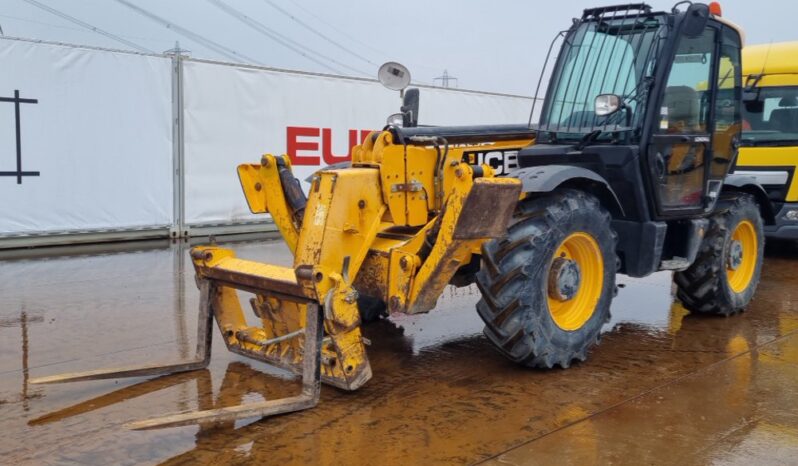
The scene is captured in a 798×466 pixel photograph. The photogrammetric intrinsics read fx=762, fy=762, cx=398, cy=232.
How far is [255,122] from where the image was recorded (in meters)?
11.8

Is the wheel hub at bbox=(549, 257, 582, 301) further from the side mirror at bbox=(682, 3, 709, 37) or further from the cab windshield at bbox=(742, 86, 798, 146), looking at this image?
the cab windshield at bbox=(742, 86, 798, 146)

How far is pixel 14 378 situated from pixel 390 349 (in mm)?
2401

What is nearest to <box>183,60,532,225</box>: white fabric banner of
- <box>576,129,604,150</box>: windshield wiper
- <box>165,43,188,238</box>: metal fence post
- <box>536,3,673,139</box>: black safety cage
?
<box>165,43,188,238</box>: metal fence post

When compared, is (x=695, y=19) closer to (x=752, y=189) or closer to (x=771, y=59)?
(x=752, y=189)

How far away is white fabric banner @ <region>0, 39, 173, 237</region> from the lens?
957 cm

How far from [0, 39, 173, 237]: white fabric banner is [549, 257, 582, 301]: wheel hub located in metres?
7.46

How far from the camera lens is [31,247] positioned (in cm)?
984

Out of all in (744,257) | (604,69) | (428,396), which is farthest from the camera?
(744,257)

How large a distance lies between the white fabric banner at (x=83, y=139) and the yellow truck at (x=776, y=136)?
7835mm

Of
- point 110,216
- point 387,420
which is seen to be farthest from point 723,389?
point 110,216

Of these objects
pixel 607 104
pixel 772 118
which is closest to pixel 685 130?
pixel 607 104

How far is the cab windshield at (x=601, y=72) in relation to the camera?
5645 millimetres

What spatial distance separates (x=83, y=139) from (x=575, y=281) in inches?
299

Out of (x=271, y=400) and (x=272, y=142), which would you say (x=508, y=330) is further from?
(x=272, y=142)
